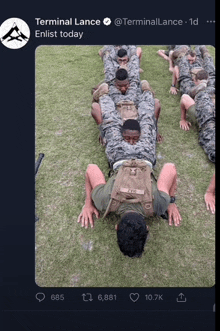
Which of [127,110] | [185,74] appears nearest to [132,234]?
[127,110]

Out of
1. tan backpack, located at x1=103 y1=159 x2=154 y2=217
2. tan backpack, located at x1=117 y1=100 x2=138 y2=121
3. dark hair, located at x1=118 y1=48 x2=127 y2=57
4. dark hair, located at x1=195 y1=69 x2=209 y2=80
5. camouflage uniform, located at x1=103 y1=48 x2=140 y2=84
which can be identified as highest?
dark hair, located at x1=118 y1=48 x2=127 y2=57

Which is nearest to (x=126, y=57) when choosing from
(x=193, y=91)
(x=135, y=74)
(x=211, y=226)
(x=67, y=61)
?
(x=135, y=74)

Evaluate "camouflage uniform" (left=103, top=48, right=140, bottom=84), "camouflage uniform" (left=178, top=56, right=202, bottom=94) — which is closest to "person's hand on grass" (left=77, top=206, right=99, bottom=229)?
"camouflage uniform" (left=103, top=48, right=140, bottom=84)

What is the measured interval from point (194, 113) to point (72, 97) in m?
1.53

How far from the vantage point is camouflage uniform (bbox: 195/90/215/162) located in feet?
8.67

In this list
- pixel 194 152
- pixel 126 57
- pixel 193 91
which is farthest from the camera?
pixel 126 57

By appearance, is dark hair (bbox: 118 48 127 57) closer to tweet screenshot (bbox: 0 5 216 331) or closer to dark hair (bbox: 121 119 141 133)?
tweet screenshot (bbox: 0 5 216 331)

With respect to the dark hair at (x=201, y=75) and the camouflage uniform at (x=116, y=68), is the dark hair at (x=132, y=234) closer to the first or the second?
the camouflage uniform at (x=116, y=68)

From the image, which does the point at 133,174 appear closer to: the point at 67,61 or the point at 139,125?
the point at 139,125

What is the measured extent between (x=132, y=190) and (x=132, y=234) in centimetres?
33

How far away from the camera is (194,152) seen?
2.73 metres

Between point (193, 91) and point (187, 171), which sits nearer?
point (187, 171)
